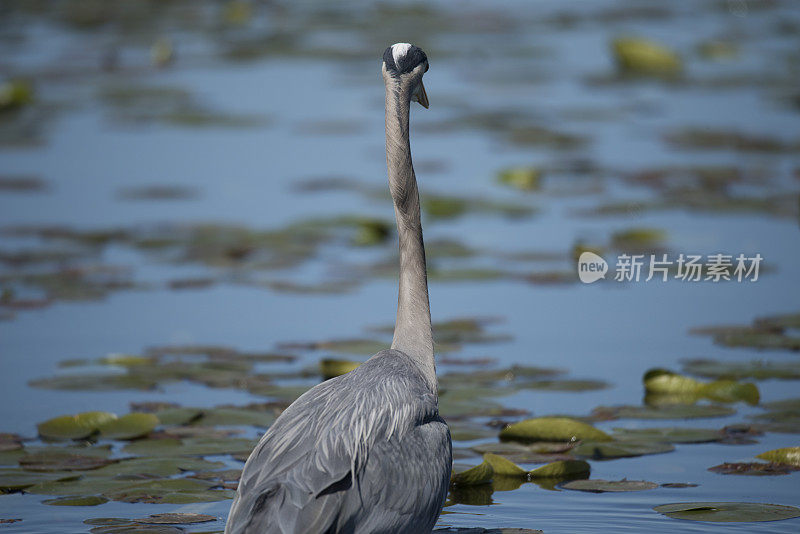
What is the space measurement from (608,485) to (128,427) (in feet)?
7.44

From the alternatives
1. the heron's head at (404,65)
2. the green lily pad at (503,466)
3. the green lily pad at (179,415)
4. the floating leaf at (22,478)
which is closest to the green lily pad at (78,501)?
→ the floating leaf at (22,478)

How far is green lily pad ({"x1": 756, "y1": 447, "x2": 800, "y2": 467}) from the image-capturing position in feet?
17.6

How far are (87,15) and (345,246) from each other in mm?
12737

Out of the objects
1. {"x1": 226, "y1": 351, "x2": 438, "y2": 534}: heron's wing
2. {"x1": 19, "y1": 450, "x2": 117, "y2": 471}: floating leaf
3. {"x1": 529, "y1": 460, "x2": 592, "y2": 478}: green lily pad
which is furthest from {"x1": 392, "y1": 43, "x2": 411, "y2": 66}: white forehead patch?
{"x1": 19, "y1": 450, "x2": 117, "y2": 471}: floating leaf

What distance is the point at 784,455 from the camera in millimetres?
5359

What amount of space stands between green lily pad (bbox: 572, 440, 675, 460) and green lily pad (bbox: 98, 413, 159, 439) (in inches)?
79.4

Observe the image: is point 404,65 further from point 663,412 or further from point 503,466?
point 663,412

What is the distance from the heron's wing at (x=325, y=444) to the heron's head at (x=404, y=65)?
43.4 inches

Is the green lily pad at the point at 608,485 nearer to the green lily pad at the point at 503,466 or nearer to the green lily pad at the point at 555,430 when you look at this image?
the green lily pad at the point at 503,466

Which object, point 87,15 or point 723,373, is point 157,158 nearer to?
point 723,373

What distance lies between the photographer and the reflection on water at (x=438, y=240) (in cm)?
595

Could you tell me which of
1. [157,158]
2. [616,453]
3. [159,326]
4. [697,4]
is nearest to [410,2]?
[697,4]

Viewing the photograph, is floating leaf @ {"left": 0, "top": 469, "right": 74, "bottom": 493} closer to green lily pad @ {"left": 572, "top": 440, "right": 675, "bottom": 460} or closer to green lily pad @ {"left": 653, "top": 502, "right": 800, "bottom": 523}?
green lily pad @ {"left": 572, "top": 440, "right": 675, "bottom": 460}

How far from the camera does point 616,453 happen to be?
560cm
